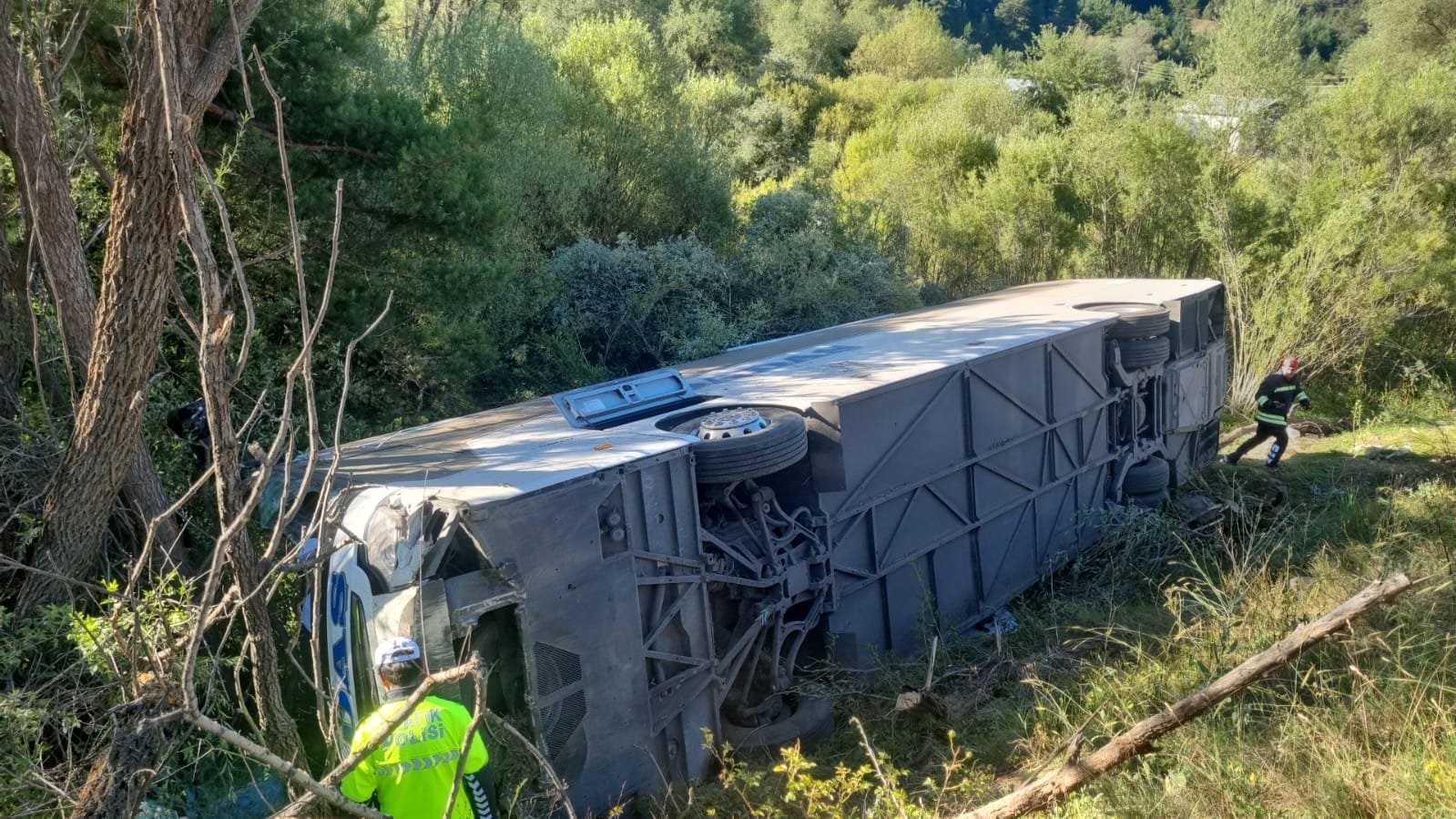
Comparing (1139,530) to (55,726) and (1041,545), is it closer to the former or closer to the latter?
(1041,545)

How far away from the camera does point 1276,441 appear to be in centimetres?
1250

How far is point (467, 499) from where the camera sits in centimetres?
469

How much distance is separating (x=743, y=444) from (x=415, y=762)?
109 inches

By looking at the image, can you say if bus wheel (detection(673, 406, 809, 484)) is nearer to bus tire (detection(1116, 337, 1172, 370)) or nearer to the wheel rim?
the wheel rim

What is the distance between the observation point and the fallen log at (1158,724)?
3.45 metres

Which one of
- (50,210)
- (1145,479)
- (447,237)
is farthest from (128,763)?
(1145,479)

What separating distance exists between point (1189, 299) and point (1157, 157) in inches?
373

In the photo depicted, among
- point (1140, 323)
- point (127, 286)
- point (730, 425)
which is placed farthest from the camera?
point (1140, 323)

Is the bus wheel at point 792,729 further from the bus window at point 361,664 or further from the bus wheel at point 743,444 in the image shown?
the bus window at point 361,664

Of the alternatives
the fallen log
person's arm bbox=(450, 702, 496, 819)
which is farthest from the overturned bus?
the fallen log

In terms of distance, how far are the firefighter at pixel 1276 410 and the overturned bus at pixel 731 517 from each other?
2.79m

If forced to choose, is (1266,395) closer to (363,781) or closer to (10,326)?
(363,781)

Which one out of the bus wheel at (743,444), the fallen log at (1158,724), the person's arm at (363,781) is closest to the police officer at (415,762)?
the person's arm at (363,781)

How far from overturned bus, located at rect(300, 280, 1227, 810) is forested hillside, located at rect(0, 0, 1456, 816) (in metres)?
0.86
